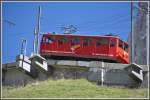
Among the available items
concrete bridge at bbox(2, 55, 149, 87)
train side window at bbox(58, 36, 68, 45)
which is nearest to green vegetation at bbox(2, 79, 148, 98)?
concrete bridge at bbox(2, 55, 149, 87)

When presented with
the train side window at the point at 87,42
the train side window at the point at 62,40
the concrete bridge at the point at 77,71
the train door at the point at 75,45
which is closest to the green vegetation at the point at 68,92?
the concrete bridge at the point at 77,71

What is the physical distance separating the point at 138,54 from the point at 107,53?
37.9m

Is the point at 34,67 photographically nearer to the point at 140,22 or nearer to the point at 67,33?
the point at 67,33

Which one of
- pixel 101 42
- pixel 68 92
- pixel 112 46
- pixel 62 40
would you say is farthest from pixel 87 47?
pixel 68 92

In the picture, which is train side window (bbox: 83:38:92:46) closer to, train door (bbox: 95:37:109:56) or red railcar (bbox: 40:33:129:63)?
red railcar (bbox: 40:33:129:63)

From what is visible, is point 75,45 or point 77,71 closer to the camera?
point 77,71

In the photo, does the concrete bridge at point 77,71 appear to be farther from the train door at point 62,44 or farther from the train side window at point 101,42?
the train side window at point 101,42

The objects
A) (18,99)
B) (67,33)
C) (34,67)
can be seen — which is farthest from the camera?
(67,33)

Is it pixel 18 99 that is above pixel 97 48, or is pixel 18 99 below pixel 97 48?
below

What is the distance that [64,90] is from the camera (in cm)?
2438

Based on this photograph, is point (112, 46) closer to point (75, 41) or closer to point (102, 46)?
point (102, 46)

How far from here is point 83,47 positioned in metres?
35.0

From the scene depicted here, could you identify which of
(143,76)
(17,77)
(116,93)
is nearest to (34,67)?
(17,77)

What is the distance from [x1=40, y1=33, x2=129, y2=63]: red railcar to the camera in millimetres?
34656
